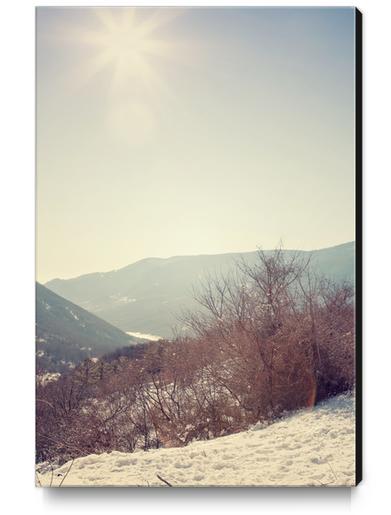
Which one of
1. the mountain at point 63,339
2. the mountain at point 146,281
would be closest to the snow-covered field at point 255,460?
the mountain at point 63,339

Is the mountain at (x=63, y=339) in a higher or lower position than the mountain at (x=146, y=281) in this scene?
lower

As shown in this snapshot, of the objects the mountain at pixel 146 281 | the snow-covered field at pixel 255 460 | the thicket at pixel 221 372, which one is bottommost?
the snow-covered field at pixel 255 460

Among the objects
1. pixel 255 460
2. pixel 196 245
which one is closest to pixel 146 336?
pixel 196 245

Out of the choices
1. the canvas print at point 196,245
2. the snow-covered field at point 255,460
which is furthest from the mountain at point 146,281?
the snow-covered field at point 255,460

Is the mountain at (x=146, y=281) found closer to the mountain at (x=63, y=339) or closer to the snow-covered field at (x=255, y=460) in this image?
the mountain at (x=63, y=339)

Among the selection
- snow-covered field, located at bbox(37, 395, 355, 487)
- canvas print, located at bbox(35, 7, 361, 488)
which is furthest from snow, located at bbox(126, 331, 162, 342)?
snow-covered field, located at bbox(37, 395, 355, 487)
